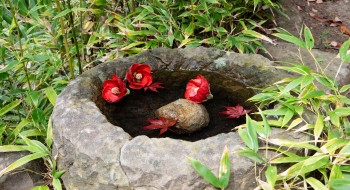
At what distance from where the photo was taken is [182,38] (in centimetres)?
349

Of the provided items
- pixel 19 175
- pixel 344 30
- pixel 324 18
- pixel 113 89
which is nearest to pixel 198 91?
pixel 113 89

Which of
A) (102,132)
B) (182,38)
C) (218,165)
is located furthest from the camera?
(182,38)

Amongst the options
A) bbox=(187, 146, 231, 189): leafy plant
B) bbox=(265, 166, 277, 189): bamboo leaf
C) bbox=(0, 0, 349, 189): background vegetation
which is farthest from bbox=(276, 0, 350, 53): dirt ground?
bbox=(187, 146, 231, 189): leafy plant

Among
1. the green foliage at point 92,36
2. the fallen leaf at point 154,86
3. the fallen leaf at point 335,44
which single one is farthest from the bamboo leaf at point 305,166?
the fallen leaf at point 335,44

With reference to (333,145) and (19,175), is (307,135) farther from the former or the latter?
(19,175)

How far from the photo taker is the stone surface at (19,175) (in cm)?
268

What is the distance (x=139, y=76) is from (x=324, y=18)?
3364 millimetres

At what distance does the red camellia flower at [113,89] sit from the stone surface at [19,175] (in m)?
0.77

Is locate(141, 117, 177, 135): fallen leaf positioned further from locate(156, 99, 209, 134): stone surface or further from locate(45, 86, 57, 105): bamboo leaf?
locate(45, 86, 57, 105): bamboo leaf

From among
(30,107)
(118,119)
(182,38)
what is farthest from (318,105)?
(30,107)

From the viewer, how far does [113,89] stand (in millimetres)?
2502

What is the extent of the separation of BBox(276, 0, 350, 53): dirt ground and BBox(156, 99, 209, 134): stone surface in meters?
2.34

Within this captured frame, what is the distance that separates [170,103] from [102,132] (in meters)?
0.51

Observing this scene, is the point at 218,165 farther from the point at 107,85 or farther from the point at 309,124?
the point at 107,85
